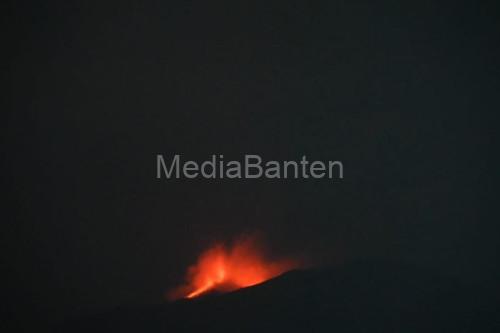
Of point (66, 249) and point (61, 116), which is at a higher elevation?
point (61, 116)

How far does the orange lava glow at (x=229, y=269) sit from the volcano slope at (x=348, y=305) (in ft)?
0.13

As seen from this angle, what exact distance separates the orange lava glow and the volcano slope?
0.04m

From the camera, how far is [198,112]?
2.24 meters

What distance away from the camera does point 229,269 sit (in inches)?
88.6

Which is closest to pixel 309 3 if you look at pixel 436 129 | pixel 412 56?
pixel 412 56

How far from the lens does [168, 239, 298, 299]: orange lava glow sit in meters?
2.23

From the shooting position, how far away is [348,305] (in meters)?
2.23

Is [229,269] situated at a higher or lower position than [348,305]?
higher

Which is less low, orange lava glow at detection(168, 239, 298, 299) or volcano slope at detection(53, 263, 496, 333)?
orange lava glow at detection(168, 239, 298, 299)

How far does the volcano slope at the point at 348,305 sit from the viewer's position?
87.5 inches

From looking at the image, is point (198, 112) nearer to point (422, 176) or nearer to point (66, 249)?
point (66, 249)

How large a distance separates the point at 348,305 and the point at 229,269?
0.59m

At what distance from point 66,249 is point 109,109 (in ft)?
2.25

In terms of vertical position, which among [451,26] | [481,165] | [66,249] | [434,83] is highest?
[451,26]
